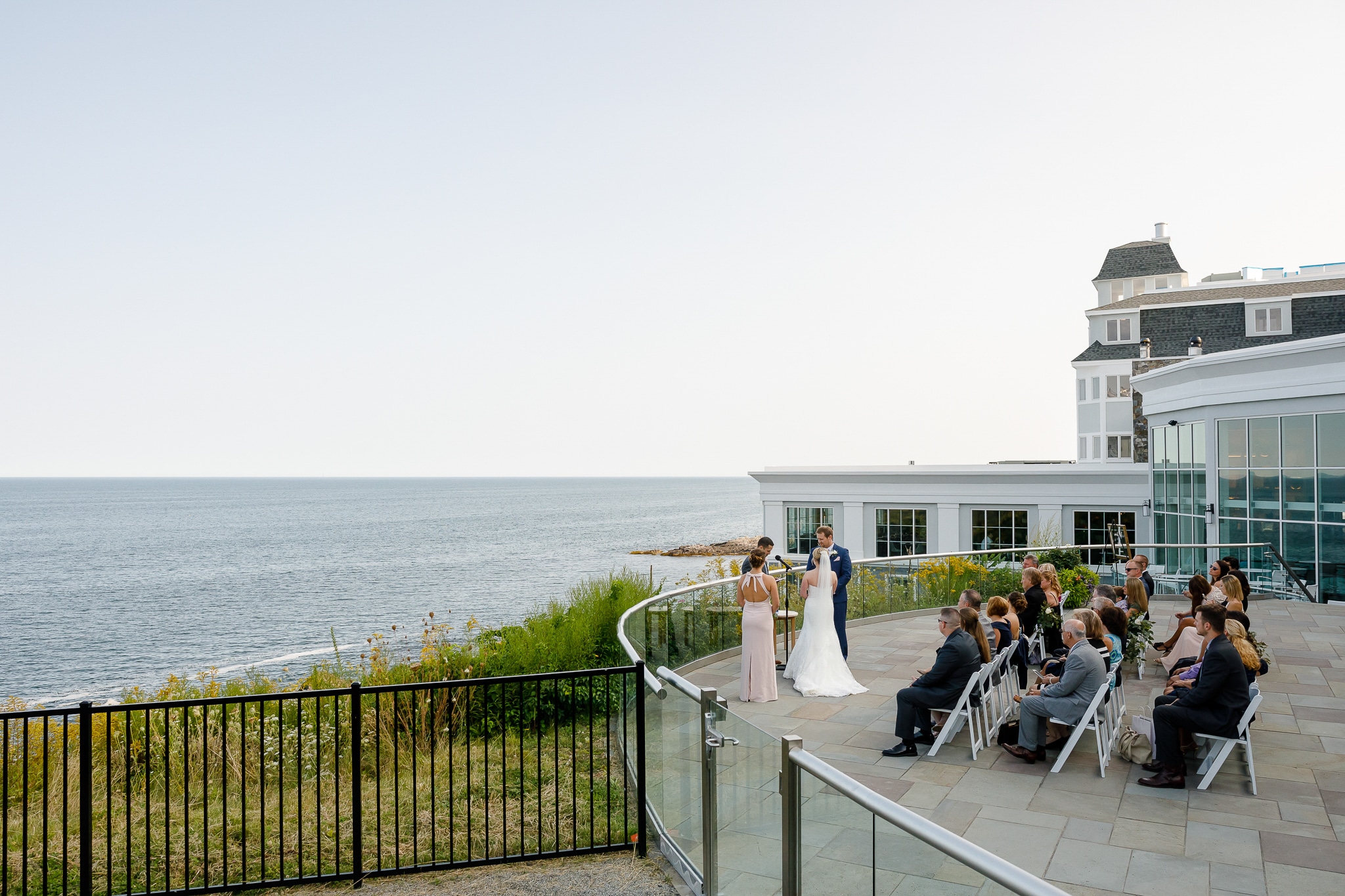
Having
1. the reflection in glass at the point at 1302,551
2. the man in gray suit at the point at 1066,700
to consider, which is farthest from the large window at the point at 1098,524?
the man in gray suit at the point at 1066,700

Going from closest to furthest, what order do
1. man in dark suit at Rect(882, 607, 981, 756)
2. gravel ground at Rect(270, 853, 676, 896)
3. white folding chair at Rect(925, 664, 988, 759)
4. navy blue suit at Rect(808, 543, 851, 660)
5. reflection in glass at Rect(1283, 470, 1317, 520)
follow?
1. gravel ground at Rect(270, 853, 676, 896)
2. white folding chair at Rect(925, 664, 988, 759)
3. man in dark suit at Rect(882, 607, 981, 756)
4. navy blue suit at Rect(808, 543, 851, 660)
5. reflection in glass at Rect(1283, 470, 1317, 520)

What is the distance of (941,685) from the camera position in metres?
8.80

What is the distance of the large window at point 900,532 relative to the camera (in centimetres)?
3628

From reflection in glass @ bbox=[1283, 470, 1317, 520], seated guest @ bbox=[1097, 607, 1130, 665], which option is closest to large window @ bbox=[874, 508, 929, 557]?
reflection in glass @ bbox=[1283, 470, 1317, 520]

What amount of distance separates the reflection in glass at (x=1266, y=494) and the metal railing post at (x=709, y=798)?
1980cm

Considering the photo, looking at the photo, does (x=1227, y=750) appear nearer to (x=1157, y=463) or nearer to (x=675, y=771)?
(x=675, y=771)

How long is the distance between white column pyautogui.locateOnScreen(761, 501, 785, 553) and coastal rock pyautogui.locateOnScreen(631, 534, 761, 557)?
44.4 meters

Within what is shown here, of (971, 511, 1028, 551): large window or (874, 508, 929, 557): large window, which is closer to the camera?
(971, 511, 1028, 551): large window

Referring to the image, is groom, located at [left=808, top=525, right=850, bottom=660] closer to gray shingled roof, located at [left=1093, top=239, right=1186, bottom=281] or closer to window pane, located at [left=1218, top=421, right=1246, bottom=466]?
window pane, located at [left=1218, top=421, right=1246, bottom=466]

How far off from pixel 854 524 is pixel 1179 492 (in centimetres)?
1399

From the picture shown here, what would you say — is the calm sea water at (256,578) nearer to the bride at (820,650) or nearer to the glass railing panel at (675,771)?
the bride at (820,650)

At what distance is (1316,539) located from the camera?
19.7 metres

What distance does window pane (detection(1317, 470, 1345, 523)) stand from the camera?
19.1 m

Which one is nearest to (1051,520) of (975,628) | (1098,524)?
(1098,524)
